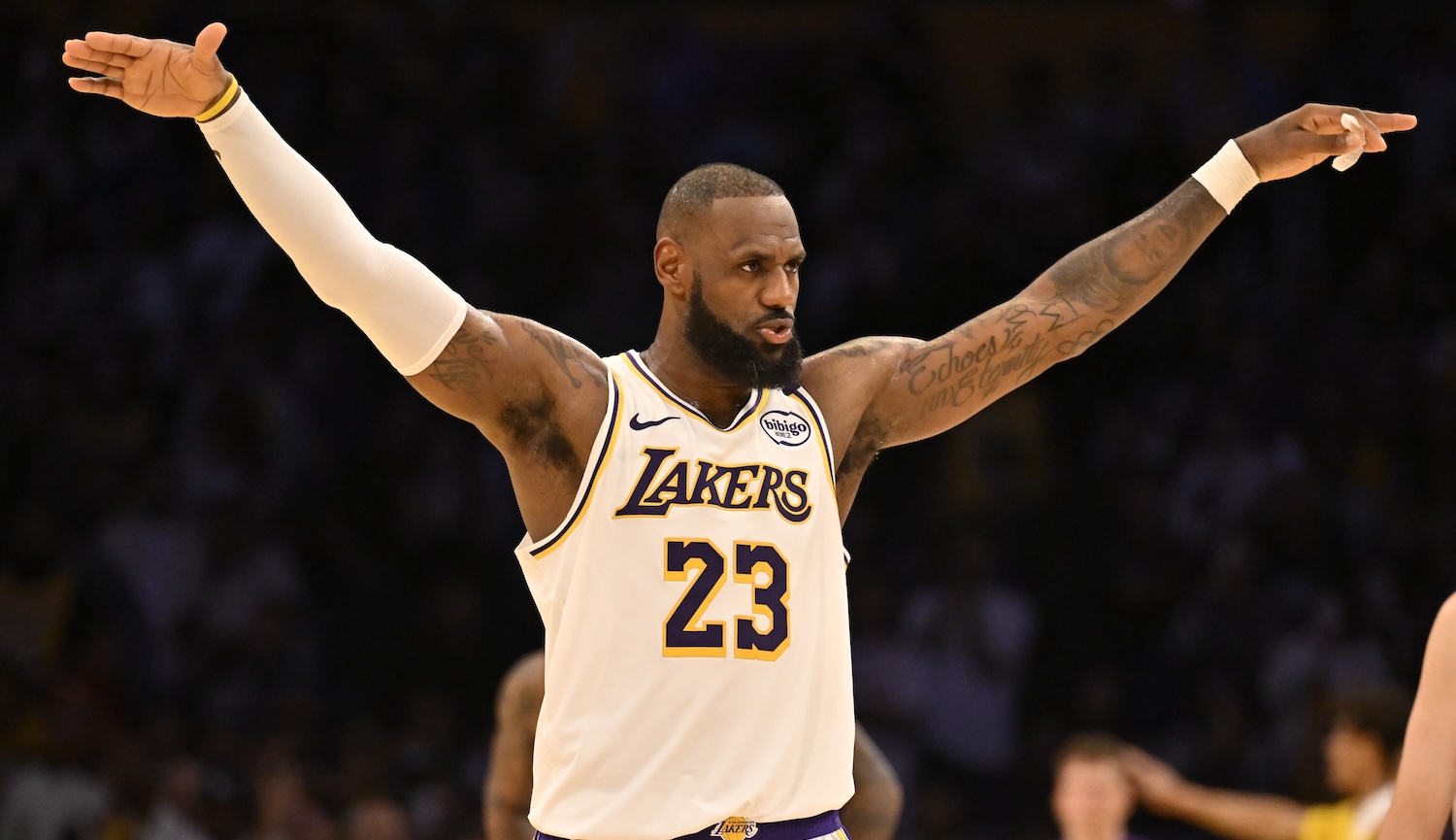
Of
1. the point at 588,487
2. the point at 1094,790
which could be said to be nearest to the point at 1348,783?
the point at 1094,790

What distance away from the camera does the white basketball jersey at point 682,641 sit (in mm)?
3982

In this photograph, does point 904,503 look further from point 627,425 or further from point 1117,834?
point 627,425

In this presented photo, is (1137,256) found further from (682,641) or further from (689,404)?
(682,641)

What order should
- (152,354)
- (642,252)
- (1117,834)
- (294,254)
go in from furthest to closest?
(642,252) → (152,354) → (1117,834) → (294,254)

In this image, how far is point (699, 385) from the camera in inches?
172

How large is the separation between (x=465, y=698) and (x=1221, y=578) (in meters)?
4.22

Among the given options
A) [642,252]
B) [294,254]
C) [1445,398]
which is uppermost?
[642,252]

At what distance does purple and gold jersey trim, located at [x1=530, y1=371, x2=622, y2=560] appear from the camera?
4066 mm

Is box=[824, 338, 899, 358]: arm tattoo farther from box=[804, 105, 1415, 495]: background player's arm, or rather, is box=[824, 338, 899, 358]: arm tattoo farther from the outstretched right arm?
the outstretched right arm

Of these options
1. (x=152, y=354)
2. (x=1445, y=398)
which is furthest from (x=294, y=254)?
(x=1445, y=398)

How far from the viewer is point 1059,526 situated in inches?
432

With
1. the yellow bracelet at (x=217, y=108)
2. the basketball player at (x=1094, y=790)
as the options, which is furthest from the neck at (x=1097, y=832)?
the yellow bracelet at (x=217, y=108)

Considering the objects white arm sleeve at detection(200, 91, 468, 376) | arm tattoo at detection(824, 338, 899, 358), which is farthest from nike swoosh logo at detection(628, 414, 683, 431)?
arm tattoo at detection(824, 338, 899, 358)

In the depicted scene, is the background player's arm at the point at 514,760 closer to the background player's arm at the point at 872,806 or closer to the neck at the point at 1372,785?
the background player's arm at the point at 872,806
